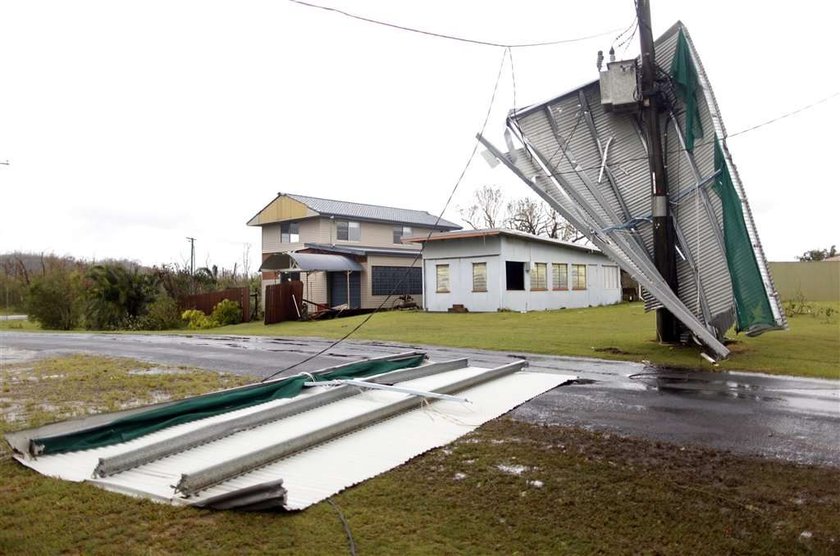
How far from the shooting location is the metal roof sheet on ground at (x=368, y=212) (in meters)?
32.4

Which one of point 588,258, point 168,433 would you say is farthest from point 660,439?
point 588,258

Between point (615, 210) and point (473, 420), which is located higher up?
point (615, 210)

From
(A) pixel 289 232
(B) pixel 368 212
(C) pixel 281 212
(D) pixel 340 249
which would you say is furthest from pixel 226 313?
(B) pixel 368 212

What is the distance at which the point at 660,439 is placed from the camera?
588cm

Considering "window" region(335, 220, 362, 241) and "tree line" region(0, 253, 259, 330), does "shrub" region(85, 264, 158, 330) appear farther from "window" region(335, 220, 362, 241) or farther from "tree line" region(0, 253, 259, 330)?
"window" region(335, 220, 362, 241)

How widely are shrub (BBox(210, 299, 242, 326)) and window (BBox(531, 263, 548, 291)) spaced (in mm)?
13999

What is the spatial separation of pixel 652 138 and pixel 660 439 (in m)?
8.88

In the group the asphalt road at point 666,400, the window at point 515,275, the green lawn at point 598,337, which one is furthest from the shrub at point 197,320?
the window at point 515,275

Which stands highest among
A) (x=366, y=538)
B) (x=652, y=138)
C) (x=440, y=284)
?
(x=652, y=138)

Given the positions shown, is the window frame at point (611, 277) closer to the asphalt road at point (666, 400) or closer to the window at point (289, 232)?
the window at point (289, 232)

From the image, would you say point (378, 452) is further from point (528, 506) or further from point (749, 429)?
point (749, 429)

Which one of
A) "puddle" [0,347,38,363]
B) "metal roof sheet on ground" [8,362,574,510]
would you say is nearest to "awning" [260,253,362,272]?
"puddle" [0,347,38,363]

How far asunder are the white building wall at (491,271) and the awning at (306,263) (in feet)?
13.6

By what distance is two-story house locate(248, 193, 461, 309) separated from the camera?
95.5ft
